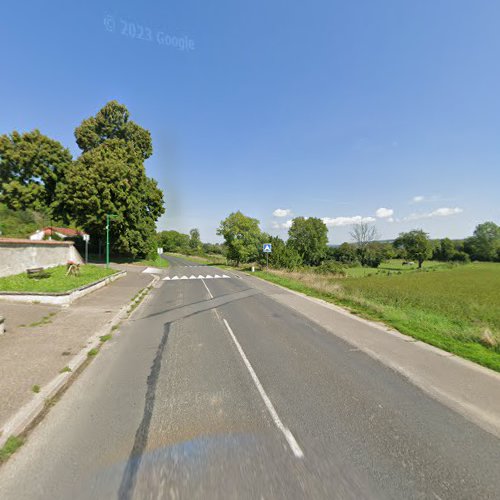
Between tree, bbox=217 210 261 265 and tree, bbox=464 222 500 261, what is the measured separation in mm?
87047

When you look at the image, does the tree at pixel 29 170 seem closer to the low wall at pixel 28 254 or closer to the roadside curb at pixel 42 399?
the low wall at pixel 28 254

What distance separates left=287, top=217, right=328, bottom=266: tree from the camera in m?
74.4

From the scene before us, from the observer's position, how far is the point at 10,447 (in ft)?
10.0

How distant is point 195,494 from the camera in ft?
8.23

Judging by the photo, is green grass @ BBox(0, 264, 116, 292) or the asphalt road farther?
green grass @ BBox(0, 264, 116, 292)

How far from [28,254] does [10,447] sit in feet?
50.7

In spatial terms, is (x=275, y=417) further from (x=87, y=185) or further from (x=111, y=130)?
(x=111, y=130)

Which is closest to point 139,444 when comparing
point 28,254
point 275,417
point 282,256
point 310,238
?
point 275,417

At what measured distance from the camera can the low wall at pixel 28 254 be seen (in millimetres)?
13328

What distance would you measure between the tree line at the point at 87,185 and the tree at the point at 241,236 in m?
12.7

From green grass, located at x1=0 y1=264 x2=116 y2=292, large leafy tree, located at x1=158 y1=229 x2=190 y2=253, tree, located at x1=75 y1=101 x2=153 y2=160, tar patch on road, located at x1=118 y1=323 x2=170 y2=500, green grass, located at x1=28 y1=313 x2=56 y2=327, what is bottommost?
tar patch on road, located at x1=118 y1=323 x2=170 y2=500

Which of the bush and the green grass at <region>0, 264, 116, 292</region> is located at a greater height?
the bush

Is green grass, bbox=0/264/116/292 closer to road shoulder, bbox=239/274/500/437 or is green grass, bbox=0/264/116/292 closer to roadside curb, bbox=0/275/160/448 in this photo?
roadside curb, bbox=0/275/160/448

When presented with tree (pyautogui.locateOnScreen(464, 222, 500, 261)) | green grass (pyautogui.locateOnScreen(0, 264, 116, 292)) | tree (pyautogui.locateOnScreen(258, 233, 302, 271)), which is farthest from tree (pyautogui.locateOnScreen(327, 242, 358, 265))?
green grass (pyautogui.locateOnScreen(0, 264, 116, 292))
